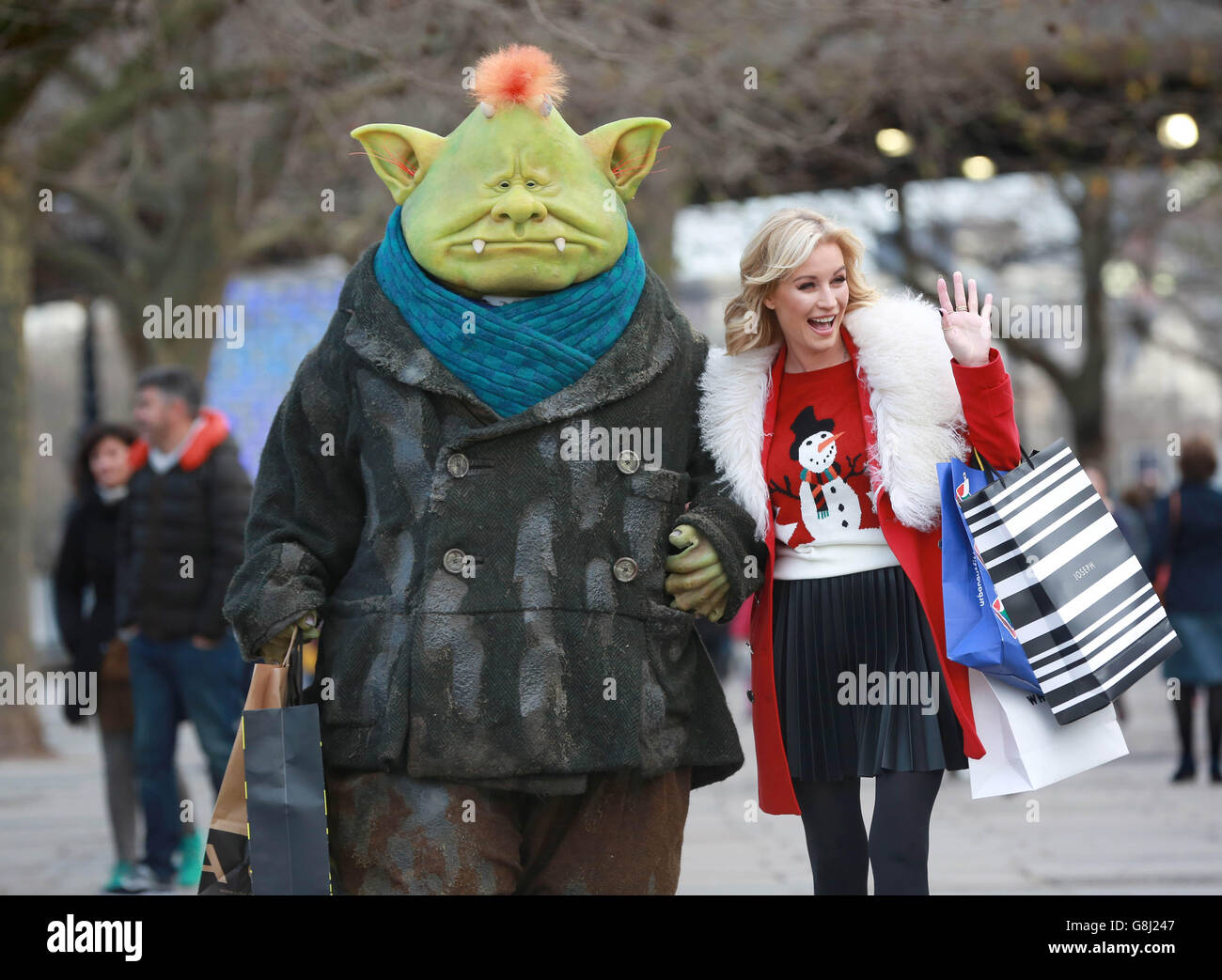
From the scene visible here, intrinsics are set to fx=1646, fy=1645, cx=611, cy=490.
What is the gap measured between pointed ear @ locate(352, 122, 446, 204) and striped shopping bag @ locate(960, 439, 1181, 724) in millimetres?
1487

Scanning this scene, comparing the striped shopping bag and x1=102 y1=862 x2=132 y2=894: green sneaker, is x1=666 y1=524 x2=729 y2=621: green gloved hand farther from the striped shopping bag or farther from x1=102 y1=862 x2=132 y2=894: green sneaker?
x1=102 y1=862 x2=132 y2=894: green sneaker

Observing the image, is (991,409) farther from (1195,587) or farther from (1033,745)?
(1195,587)

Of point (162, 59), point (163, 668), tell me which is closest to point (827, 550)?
point (163, 668)

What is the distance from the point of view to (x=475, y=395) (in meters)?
3.66

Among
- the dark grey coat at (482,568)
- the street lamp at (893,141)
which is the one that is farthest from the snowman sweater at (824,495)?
the street lamp at (893,141)

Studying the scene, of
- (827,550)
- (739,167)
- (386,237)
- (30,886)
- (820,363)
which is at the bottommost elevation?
(30,886)

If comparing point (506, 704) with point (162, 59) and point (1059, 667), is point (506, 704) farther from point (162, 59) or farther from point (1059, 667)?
point (162, 59)

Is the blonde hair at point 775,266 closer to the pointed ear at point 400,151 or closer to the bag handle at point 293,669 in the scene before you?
the pointed ear at point 400,151


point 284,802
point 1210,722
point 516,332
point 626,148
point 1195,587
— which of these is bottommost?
point 1210,722

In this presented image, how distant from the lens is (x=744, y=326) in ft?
13.2

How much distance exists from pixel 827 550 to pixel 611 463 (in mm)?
590

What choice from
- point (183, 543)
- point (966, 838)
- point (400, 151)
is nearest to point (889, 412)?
point (400, 151)

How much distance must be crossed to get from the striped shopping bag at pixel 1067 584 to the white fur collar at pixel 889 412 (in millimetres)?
139

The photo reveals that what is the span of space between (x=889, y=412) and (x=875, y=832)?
981 mm
